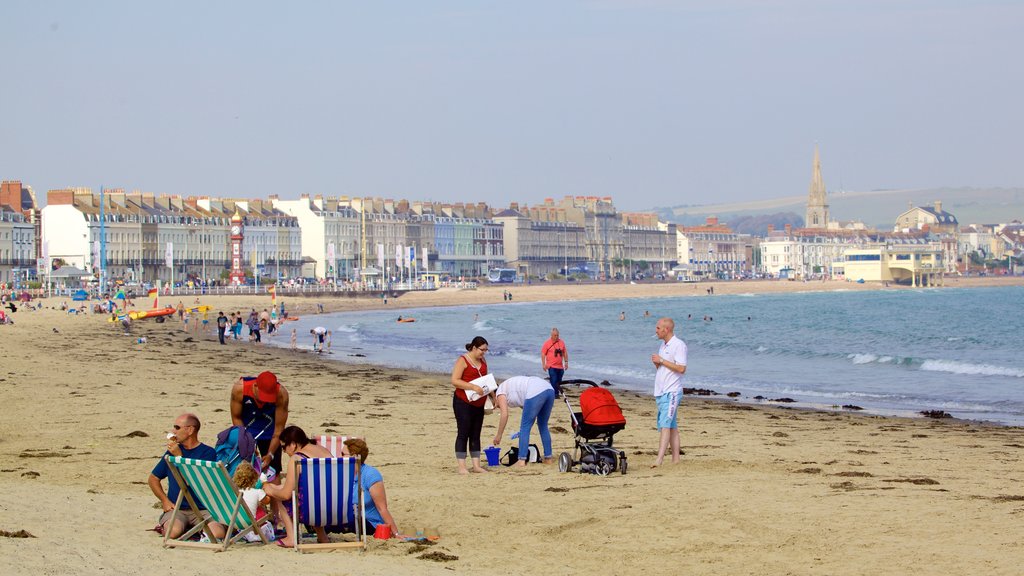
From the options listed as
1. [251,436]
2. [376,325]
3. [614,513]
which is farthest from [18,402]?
[376,325]

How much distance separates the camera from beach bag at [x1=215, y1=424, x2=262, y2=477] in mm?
9430

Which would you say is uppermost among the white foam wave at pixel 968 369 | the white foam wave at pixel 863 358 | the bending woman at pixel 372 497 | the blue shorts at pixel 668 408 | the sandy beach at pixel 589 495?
the blue shorts at pixel 668 408

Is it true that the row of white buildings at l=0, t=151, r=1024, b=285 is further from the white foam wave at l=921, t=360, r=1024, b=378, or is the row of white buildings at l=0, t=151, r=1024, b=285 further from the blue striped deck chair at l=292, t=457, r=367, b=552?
the blue striped deck chair at l=292, t=457, r=367, b=552

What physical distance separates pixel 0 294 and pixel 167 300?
10.6 m

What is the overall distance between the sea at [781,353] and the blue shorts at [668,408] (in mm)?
8375

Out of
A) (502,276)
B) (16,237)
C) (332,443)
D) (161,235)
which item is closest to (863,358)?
(332,443)

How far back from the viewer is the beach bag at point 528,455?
41.0 feet

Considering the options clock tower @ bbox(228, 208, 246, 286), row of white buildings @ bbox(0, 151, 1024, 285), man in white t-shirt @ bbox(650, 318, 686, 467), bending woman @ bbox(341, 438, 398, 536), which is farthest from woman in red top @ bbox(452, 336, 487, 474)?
clock tower @ bbox(228, 208, 246, 286)

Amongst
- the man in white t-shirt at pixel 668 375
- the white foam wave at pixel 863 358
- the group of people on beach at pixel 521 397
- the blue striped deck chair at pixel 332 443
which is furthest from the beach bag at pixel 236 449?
the white foam wave at pixel 863 358

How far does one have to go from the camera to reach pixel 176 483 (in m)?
8.95

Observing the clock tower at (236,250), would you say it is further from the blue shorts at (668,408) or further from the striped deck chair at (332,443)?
the striped deck chair at (332,443)

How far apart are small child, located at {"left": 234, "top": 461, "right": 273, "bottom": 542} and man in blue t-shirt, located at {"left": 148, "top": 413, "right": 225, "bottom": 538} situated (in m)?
0.22

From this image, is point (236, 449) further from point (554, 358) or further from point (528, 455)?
point (554, 358)

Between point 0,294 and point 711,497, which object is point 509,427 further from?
point 0,294
